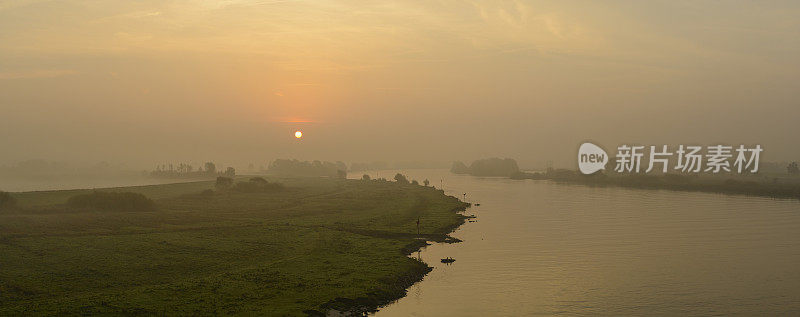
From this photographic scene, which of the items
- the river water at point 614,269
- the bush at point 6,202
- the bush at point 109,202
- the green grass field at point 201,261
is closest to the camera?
the green grass field at point 201,261

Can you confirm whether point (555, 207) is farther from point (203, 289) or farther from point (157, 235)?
point (203, 289)

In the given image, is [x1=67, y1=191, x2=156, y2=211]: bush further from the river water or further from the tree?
the river water

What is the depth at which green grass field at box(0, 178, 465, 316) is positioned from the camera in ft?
117

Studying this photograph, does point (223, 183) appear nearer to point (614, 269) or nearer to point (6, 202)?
point (6, 202)

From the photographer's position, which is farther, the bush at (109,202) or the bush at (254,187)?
the bush at (254,187)

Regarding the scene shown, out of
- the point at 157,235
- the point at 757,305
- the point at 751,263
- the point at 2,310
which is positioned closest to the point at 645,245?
the point at 751,263

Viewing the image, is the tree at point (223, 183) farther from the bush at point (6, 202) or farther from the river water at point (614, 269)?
the river water at point (614, 269)

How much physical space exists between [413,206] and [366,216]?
2292 centimetres

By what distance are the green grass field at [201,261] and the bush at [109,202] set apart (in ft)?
9.50

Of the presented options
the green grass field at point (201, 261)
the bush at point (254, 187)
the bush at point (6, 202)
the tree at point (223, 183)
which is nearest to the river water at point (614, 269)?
the green grass field at point (201, 261)

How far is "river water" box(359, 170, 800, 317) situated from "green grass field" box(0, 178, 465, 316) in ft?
17.1

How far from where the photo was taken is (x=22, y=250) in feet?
159

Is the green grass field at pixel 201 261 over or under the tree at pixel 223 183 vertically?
under

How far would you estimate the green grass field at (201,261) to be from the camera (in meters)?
35.6
